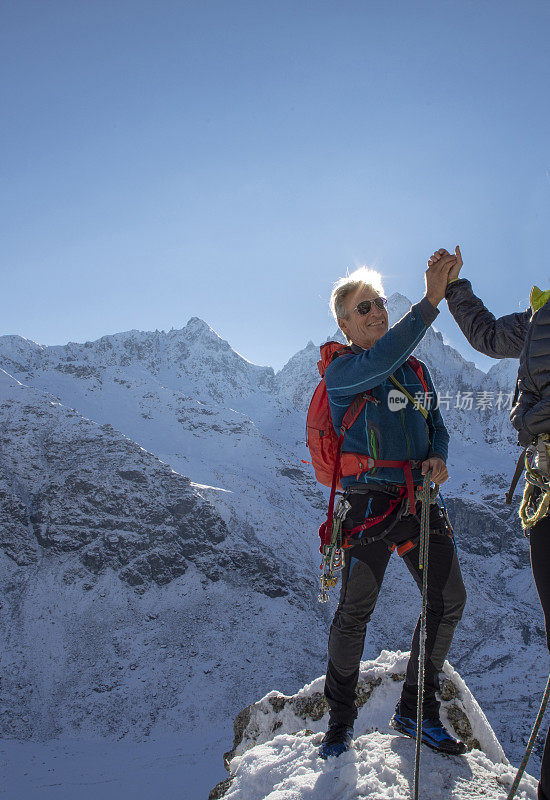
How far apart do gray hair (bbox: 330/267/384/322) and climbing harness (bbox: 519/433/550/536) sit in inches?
81.1

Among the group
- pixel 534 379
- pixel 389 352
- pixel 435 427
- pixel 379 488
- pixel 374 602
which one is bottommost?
pixel 374 602

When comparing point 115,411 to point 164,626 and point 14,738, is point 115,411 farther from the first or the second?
point 14,738

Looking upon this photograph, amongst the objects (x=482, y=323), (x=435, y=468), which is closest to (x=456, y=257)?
(x=482, y=323)

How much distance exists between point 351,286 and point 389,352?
1091 mm

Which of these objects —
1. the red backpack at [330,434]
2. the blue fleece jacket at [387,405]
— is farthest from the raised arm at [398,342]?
the red backpack at [330,434]

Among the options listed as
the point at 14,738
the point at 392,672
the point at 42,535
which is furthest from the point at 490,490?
the point at 392,672

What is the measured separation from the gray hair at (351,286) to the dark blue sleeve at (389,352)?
2.65 feet

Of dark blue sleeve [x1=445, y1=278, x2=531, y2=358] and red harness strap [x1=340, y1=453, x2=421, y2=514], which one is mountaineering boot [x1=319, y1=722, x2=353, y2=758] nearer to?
red harness strap [x1=340, y1=453, x2=421, y2=514]

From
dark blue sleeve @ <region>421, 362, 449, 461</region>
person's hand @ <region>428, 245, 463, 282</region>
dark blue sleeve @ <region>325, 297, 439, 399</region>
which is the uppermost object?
person's hand @ <region>428, 245, 463, 282</region>

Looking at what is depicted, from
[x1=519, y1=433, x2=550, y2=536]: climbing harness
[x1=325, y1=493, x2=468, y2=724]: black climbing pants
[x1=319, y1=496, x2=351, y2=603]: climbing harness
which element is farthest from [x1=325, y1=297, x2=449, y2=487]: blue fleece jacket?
[x1=519, y1=433, x2=550, y2=536]: climbing harness

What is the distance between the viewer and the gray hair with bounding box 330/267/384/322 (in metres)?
4.38

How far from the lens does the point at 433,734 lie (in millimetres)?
3953

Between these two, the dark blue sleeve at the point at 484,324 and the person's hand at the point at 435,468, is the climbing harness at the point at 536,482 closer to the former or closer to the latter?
the dark blue sleeve at the point at 484,324

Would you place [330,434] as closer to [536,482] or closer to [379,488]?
[379,488]
